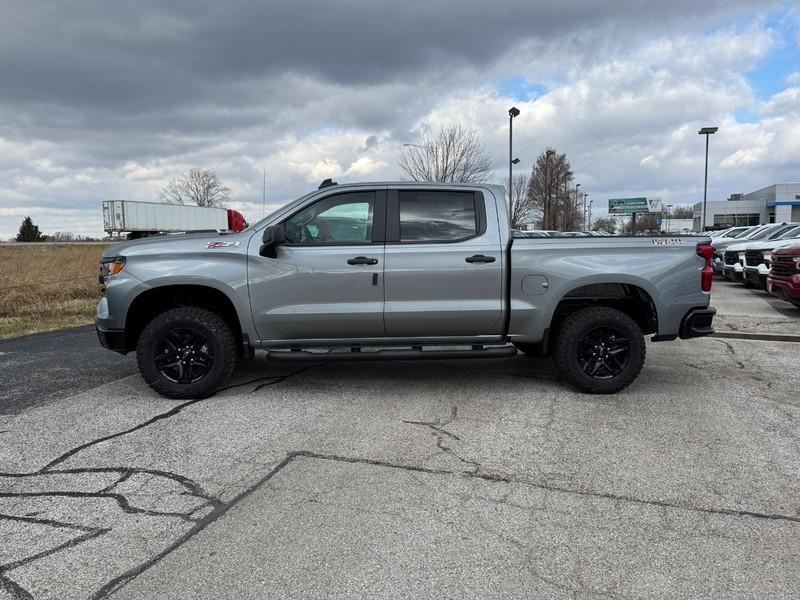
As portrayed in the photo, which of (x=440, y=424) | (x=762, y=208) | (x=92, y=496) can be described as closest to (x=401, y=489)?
(x=440, y=424)

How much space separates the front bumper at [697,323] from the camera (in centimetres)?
550

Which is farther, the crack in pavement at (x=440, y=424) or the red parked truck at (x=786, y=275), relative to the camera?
the red parked truck at (x=786, y=275)

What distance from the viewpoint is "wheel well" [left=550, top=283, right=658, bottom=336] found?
220 inches

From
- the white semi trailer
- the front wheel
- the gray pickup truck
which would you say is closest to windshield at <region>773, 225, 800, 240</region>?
the gray pickup truck

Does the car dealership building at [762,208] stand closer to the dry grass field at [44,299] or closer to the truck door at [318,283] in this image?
the dry grass field at [44,299]

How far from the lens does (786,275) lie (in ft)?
33.8

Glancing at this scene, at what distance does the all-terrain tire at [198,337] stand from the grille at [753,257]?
13411 mm

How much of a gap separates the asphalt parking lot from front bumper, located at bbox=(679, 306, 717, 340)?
60 centimetres

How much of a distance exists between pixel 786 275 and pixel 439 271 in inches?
317

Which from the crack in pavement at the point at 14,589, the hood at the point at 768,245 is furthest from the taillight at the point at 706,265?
the hood at the point at 768,245

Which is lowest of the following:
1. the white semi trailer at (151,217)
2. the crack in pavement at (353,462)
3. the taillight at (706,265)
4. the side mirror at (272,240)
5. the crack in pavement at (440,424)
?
the crack in pavement at (353,462)

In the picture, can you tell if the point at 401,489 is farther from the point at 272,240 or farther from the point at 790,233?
the point at 790,233

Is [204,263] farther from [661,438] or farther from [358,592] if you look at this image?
[661,438]

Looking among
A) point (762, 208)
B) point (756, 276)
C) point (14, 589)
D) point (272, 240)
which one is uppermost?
point (762, 208)
